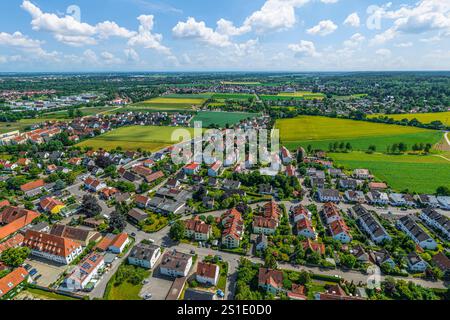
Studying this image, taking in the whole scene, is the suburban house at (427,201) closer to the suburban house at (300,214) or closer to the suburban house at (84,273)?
the suburban house at (300,214)

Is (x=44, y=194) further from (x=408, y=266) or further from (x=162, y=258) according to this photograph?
(x=408, y=266)

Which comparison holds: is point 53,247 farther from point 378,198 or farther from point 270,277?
point 378,198

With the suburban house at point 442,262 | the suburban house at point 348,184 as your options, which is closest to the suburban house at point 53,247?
the suburban house at point 442,262

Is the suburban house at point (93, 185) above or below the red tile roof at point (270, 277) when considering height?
above

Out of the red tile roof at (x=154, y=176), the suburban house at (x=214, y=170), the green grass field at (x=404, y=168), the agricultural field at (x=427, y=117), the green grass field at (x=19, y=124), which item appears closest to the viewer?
the green grass field at (x=404, y=168)

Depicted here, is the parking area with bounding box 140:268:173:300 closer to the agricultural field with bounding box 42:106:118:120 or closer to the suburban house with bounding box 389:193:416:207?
the suburban house with bounding box 389:193:416:207

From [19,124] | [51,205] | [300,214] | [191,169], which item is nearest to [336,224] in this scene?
[300,214]

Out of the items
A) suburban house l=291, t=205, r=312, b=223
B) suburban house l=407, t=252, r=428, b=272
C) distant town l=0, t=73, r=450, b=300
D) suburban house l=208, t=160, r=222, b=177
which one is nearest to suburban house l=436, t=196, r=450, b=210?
distant town l=0, t=73, r=450, b=300
